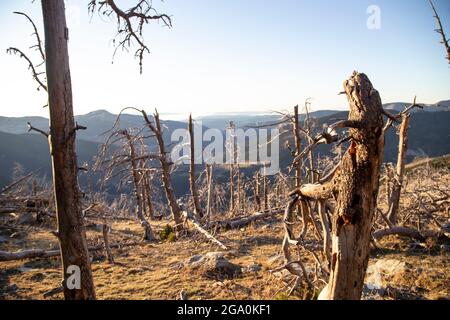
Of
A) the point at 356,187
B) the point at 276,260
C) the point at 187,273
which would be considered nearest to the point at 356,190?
the point at 356,187

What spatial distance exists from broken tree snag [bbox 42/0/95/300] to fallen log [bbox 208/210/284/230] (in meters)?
8.72

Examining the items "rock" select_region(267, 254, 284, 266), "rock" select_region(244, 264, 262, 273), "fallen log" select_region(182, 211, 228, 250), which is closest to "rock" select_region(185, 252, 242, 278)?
"rock" select_region(244, 264, 262, 273)

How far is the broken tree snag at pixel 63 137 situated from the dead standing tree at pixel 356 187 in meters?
3.39

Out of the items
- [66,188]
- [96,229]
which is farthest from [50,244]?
[66,188]

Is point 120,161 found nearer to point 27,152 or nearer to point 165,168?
point 165,168

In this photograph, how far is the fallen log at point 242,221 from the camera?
43.4ft

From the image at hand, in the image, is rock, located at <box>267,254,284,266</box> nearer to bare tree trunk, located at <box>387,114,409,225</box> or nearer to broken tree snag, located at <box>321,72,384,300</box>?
bare tree trunk, located at <box>387,114,409,225</box>

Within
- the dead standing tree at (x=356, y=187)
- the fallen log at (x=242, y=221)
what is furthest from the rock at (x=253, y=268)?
the fallen log at (x=242, y=221)

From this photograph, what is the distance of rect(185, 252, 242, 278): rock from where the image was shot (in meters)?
7.45
